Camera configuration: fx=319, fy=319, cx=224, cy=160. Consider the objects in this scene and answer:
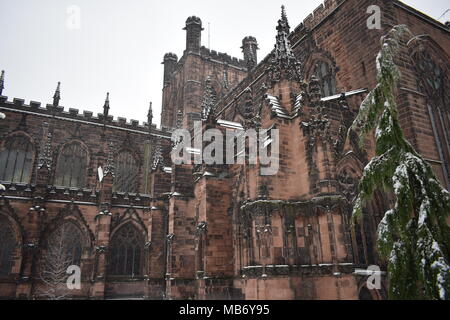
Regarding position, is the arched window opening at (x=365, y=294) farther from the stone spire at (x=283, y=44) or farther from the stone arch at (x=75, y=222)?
the stone arch at (x=75, y=222)

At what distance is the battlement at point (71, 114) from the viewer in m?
21.9

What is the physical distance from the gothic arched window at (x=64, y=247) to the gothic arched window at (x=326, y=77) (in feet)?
53.3

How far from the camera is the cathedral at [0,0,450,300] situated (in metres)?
8.77

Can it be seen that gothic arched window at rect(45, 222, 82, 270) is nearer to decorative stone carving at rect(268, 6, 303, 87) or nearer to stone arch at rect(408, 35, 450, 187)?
decorative stone carving at rect(268, 6, 303, 87)

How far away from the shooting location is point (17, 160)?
2117 centimetres

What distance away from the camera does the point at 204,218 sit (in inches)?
475

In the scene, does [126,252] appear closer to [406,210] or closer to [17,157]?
[17,157]

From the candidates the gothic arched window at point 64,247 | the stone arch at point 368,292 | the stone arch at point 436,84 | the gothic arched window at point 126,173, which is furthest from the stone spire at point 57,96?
the stone arch at point 368,292

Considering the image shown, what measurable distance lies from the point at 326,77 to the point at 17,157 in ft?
65.4

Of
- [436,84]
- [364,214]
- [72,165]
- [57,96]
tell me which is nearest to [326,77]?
[436,84]

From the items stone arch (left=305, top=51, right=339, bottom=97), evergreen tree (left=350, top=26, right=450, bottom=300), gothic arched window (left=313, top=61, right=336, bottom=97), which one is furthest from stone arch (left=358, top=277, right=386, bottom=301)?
gothic arched window (left=313, top=61, right=336, bottom=97)

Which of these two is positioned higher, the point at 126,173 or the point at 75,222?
the point at 126,173
